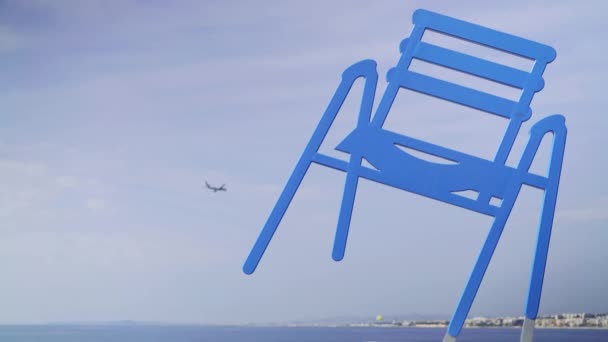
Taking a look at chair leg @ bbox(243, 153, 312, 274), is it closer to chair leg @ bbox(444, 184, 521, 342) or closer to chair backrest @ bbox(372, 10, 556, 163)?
chair backrest @ bbox(372, 10, 556, 163)

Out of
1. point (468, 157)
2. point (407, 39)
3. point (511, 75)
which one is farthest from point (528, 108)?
point (407, 39)

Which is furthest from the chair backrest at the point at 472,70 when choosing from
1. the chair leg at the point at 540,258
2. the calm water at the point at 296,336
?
the calm water at the point at 296,336

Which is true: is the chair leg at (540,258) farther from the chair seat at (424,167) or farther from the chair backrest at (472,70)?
the chair backrest at (472,70)

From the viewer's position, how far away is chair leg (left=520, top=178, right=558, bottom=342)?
15.8ft

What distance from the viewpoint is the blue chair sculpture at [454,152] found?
4.73 metres

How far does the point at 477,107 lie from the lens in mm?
4914

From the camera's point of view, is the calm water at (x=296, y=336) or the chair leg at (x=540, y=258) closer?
the chair leg at (x=540, y=258)

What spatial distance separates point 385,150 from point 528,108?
3.31 feet

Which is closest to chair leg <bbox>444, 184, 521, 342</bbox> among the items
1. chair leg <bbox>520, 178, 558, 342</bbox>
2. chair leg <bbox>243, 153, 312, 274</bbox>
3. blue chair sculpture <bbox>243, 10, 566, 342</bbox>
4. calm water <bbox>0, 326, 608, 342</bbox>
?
blue chair sculpture <bbox>243, 10, 566, 342</bbox>

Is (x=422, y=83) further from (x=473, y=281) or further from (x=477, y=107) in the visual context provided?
(x=473, y=281)

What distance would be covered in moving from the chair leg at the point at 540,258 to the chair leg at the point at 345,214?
1.24 m

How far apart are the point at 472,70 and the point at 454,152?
0.59 meters

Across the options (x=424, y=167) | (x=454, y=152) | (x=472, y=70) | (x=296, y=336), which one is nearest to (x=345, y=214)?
(x=424, y=167)

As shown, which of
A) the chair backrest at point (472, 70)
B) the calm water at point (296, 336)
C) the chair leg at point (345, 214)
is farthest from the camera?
the calm water at point (296, 336)
